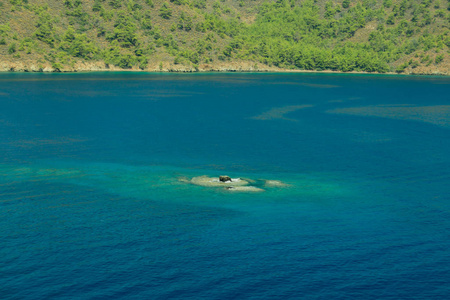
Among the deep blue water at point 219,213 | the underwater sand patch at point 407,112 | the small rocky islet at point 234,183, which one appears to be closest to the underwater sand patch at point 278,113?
the underwater sand patch at point 407,112

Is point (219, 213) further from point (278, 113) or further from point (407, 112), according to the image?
point (407, 112)

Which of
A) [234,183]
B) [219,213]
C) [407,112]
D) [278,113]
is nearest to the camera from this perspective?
[219,213]

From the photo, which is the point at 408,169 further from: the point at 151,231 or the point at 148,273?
the point at 148,273

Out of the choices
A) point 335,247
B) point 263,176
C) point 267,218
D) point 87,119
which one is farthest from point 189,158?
point 87,119

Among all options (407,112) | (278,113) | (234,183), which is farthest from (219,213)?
(407,112)

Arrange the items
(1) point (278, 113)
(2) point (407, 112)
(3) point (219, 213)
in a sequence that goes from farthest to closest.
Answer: (2) point (407, 112) < (1) point (278, 113) < (3) point (219, 213)

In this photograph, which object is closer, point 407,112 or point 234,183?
point 234,183

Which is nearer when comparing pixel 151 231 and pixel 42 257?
pixel 42 257
